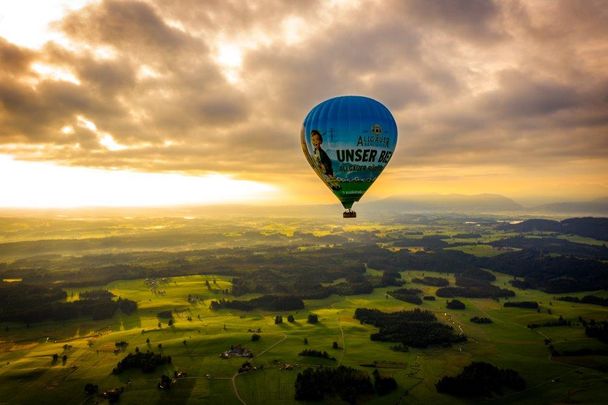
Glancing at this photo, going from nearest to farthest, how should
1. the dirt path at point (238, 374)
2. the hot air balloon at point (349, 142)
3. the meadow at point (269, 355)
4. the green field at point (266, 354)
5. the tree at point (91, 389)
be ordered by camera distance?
1. the hot air balloon at point (349, 142)
2. the dirt path at point (238, 374)
3. the meadow at point (269, 355)
4. the green field at point (266, 354)
5. the tree at point (91, 389)

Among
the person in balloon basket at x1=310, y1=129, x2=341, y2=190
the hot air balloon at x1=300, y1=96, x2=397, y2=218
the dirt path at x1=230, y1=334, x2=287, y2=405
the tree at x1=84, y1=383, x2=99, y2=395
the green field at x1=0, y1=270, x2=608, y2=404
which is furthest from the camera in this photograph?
the tree at x1=84, y1=383, x2=99, y2=395

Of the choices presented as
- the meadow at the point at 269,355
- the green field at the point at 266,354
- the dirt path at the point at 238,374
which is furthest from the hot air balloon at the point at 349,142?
the dirt path at the point at 238,374

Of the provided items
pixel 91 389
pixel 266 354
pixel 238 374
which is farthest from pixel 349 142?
pixel 91 389

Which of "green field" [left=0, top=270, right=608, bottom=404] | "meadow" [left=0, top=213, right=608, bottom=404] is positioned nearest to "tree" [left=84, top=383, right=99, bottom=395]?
"meadow" [left=0, top=213, right=608, bottom=404]

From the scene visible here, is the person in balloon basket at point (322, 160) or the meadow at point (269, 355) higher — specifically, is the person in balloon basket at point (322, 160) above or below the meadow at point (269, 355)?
above

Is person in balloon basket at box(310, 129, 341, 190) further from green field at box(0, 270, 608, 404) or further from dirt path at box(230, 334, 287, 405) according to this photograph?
dirt path at box(230, 334, 287, 405)

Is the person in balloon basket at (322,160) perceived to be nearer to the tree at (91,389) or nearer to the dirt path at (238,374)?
the dirt path at (238,374)

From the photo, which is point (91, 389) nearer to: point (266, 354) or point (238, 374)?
point (238, 374)

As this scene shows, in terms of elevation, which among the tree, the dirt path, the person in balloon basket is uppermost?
the person in balloon basket
